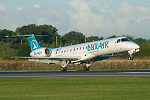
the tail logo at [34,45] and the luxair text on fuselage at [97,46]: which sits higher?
the tail logo at [34,45]

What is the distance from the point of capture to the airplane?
39.3 metres

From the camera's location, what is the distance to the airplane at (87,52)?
1548 inches

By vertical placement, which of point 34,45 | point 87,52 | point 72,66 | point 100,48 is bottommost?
point 72,66

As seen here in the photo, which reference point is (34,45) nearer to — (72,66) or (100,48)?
(72,66)

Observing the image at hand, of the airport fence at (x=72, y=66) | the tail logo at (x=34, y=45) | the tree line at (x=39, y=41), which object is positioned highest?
the tree line at (x=39, y=41)

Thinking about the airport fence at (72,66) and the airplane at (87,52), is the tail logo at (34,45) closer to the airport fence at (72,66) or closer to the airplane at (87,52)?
the airplane at (87,52)

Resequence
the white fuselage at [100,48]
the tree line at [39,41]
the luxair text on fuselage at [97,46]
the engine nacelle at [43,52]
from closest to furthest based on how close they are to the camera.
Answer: the white fuselage at [100,48] < the luxair text on fuselage at [97,46] < the engine nacelle at [43,52] < the tree line at [39,41]

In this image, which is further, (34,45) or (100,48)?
(34,45)

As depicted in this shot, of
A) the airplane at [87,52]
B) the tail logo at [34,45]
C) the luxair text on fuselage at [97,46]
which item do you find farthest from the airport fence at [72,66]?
the luxair text on fuselage at [97,46]

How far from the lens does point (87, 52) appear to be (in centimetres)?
4228

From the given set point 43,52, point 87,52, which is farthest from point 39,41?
point 87,52

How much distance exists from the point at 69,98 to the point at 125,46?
943 inches

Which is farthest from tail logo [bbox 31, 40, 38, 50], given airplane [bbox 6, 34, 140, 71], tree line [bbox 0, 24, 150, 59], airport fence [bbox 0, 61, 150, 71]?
tree line [bbox 0, 24, 150, 59]

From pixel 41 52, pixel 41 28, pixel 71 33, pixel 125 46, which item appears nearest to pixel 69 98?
pixel 125 46
